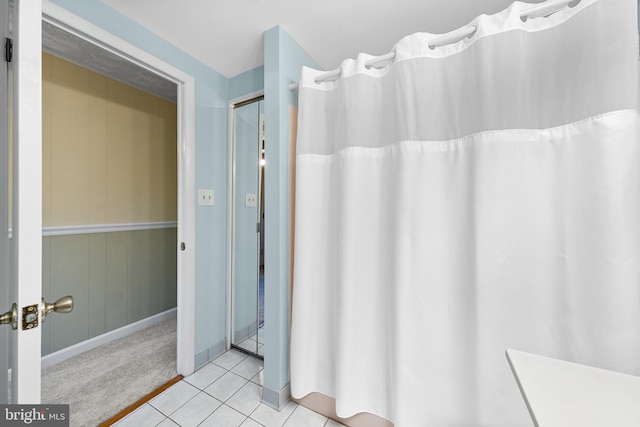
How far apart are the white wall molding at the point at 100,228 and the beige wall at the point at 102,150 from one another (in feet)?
0.14

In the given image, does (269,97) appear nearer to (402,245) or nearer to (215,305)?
(402,245)

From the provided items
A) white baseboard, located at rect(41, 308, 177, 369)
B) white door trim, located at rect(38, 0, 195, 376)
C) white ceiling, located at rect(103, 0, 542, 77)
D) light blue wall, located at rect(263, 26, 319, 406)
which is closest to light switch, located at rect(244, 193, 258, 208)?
white door trim, located at rect(38, 0, 195, 376)

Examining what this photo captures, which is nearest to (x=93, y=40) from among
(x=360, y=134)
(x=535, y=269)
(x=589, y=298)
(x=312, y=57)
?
(x=312, y=57)

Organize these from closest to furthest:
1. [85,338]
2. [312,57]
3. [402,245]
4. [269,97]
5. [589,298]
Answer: [589,298] → [402,245] → [269,97] → [312,57] → [85,338]

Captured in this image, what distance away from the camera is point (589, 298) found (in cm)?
84

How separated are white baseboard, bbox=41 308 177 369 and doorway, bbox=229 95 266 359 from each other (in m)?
0.98

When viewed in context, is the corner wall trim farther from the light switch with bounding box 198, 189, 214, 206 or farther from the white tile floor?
the light switch with bounding box 198, 189, 214, 206

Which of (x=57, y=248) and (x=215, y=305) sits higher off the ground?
(x=57, y=248)

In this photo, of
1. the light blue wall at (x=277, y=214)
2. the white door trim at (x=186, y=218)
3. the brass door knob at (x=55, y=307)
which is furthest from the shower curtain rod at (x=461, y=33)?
the brass door knob at (x=55, y=307)

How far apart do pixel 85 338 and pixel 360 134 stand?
263 cm

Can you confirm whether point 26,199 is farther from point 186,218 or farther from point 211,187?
point 211,187

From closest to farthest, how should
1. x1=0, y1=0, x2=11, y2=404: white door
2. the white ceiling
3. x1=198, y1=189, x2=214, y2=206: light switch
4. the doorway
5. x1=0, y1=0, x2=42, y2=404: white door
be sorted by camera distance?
x1=0, y1=0, x2=42, y2=404: white door, x1=0, y1=0, x2=11, y2=404: white door, the white ceiling, x1=198, y1=189, x2=214, y2=206: light switch, the doorway

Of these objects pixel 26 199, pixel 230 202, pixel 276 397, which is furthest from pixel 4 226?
pixel 276 397

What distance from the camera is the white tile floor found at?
52.6 inches
